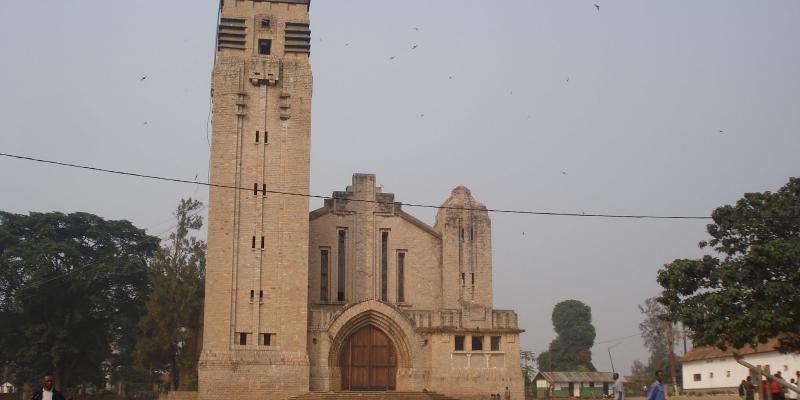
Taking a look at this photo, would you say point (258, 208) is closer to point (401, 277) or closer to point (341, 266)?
point (341, 266)

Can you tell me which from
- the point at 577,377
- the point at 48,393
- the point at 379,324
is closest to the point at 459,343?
the point at 379,324

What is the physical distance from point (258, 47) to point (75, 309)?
20190 millimetres

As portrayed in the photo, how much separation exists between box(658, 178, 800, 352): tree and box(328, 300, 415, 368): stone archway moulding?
12820 mm

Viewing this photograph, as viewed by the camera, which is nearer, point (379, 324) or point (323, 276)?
point (379, 324)

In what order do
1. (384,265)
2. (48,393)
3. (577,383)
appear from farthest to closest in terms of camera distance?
(577,383)
(384,265)
(48,393)

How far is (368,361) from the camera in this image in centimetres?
3628

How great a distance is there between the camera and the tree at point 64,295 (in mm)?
46156

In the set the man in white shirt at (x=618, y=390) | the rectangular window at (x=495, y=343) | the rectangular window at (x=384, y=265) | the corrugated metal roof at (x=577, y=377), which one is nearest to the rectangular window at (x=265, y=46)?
the rectangular window at (x=384, y=265)

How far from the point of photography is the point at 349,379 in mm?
35844

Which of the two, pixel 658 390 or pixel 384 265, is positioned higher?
pixel 384 265

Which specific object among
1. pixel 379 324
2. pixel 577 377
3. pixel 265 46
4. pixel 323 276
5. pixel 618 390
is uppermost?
pixel 265 46

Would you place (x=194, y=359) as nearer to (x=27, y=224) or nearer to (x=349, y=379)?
(x=349, y=379)

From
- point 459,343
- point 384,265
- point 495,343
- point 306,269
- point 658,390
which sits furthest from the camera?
point 384,265

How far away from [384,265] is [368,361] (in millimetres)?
4409
